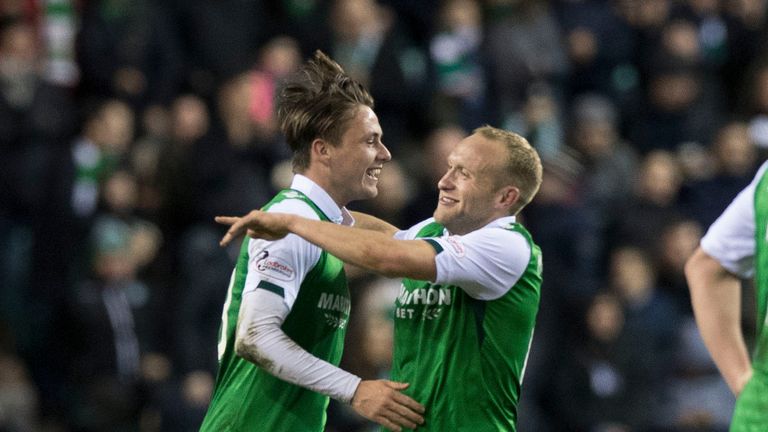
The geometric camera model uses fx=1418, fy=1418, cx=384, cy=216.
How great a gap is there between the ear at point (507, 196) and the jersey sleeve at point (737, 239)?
1066 millimetres

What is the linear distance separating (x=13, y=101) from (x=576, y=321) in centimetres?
494

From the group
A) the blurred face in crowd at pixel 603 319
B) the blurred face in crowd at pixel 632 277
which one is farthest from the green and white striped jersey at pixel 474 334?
the blurred face in crowd at pixel 632 277

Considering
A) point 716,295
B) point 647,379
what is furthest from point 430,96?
point 716,295

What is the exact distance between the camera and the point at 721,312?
5145mm

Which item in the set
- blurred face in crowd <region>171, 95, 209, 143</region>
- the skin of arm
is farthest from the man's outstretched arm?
blurred face in crowd <region>171, 95, 209, 143</region>

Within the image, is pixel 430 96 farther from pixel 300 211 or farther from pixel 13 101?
pixel 300 211

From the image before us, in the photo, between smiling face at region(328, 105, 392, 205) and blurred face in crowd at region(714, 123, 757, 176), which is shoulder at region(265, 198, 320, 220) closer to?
smiling face at region(328, 105, 392, 205)

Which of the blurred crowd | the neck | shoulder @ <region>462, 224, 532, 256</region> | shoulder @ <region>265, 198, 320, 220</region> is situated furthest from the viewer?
the blurred crowd

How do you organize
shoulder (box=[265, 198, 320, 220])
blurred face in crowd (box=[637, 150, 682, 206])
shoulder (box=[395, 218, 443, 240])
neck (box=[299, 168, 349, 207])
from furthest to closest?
blurred face in crowd (box=[637, 150, 682, 206]) → shoulder (box=[395, 218, 443, 240]) → neck (box=[299, 168, 349, 207]) → shoulder (box=[265, 198, 320, 220])

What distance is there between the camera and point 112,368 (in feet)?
35.3

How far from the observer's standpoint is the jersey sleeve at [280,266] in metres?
5.69

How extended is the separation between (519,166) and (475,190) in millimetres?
217

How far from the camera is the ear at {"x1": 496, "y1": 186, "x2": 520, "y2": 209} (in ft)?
19.7

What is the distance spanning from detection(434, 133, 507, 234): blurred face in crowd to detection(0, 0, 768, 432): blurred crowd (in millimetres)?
3618
